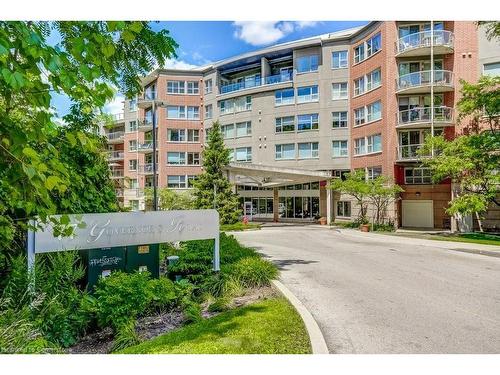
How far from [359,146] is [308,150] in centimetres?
340

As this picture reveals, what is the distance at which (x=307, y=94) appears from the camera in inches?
937

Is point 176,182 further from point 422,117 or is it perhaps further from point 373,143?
point 422,117

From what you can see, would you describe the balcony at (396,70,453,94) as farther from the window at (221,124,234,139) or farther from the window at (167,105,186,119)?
the window at (167,105,186,119)

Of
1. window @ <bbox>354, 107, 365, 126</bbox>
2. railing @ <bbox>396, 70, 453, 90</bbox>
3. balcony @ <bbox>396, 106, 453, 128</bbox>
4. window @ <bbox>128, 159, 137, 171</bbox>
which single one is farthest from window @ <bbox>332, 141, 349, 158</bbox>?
window @ <bbox>128, 159, 137, 171</bbox>

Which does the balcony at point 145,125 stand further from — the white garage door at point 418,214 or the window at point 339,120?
the white garage door at point 418,214

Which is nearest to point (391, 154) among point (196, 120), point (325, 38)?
point (325, 38)

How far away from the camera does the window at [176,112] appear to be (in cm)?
2561

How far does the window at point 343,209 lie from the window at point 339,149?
2.85 meters

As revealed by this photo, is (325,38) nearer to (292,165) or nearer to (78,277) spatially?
(292,165)

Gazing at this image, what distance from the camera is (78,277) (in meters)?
4.82

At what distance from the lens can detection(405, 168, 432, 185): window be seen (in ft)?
61.1

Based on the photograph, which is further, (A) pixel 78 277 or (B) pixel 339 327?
(A) pixel 78 277

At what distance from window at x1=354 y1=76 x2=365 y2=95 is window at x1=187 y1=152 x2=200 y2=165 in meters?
11.5

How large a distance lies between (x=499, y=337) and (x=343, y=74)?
2063 cm
